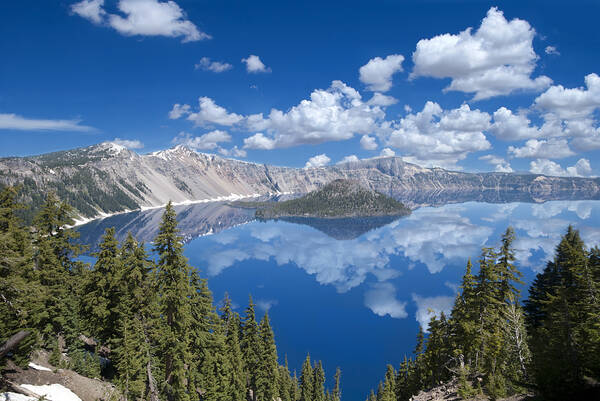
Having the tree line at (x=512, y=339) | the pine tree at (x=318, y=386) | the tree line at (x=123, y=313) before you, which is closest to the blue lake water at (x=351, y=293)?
the pine tree at (x=318, y=386)

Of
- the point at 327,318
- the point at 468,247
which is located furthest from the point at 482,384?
the point at 468,247

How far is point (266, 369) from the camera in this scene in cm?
4759

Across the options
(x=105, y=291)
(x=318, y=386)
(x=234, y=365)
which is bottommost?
(x=318, y=386)

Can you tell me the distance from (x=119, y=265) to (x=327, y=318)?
87233 mm

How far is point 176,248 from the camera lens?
27859mm

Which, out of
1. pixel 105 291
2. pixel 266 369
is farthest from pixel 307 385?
pixel 105 291

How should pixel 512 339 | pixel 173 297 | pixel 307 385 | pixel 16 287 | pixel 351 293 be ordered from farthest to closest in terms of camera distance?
1. pixel 351 293
2. pixel 307 385
3. pixel 512 339
4. pixel 173 297
5. pixel 16 287

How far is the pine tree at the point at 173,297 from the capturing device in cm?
2753

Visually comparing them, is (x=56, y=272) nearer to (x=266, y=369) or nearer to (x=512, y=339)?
(x=266, y=369)

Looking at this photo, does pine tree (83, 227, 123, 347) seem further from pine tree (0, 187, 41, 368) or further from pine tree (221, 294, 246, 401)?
pine tree (221, 294, 246, 401)

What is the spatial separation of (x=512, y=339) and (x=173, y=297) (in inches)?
1135

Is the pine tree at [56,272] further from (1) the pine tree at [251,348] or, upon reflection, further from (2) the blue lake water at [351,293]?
(2) the blue lake water at [351,293]

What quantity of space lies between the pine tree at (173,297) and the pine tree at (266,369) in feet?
62.2

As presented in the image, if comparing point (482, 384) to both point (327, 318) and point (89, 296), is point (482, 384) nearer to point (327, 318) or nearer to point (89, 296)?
point (89, 296)
